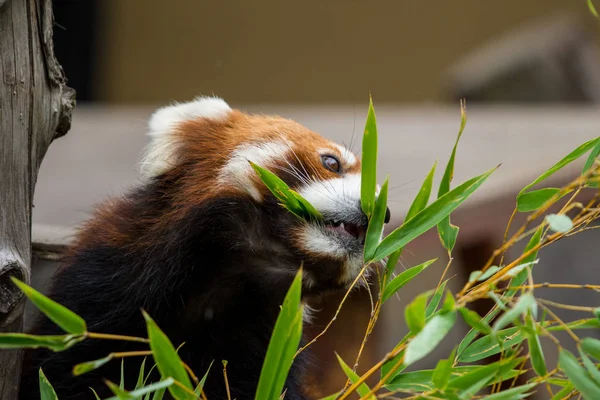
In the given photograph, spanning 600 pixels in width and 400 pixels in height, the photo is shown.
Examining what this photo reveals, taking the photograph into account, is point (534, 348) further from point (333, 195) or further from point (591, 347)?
point (333, 195)

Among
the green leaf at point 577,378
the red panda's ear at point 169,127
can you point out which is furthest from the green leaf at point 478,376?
the red panda's ear at point 169,127

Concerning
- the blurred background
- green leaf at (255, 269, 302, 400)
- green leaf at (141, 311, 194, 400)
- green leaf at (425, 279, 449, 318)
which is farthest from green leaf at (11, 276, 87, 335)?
the blurred background

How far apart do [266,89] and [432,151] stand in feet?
13.7

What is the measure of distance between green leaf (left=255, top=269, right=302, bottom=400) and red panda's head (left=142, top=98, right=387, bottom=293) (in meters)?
0.58

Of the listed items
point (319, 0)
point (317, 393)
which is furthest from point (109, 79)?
point (317, 393)

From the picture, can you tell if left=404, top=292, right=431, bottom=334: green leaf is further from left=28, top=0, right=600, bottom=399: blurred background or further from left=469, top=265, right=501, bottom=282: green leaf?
left=28, top=0, right=600, bottom=399: blurred background

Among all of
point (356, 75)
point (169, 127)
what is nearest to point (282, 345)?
point (169, 127)

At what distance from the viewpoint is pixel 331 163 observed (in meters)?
2.49

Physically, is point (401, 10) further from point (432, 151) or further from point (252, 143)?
point (252, 143)

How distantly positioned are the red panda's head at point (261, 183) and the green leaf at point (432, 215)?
A: 0.38 m

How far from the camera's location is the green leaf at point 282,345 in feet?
5.32

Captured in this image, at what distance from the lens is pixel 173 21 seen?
28.9ft

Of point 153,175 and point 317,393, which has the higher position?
point 153,175

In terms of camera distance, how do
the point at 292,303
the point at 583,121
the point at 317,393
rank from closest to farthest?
1. the point at 292,303
2. the point at 317,393
3. the point at 583,121
